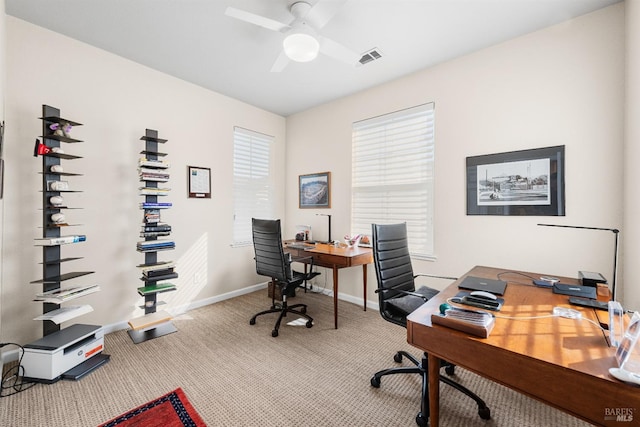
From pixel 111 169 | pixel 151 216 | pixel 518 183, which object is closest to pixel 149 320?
pixel 151 216

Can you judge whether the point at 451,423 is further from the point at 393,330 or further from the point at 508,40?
the point at 508,40

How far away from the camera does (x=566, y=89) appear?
2227 millimetres

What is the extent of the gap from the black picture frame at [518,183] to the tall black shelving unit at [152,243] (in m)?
3.19

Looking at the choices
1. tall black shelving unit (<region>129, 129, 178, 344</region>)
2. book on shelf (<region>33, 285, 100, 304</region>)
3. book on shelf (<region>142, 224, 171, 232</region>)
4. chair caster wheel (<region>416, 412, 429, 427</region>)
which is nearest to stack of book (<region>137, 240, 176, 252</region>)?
tall black shelving unit (<region>129, 129, 178, 344</region>)

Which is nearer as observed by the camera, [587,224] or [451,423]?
[451,423]

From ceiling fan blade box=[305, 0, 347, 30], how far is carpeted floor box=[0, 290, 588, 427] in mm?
2709

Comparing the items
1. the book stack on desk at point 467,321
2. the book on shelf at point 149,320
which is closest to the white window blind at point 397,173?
the book stack on desk at point 467,321

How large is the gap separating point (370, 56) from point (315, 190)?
194 centimetres

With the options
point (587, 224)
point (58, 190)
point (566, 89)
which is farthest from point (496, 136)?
point (58, 190)

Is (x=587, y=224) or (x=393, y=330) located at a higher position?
(x=587, y=224)

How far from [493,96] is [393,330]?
2538 mm

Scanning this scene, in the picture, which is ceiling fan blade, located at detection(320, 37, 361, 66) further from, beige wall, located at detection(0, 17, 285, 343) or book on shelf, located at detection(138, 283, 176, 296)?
book on shelf, located at detection(138, 283, 176, 296)

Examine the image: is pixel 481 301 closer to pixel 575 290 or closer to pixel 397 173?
pixel 575 290

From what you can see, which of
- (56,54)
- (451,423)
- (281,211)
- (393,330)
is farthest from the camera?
(281,211)
